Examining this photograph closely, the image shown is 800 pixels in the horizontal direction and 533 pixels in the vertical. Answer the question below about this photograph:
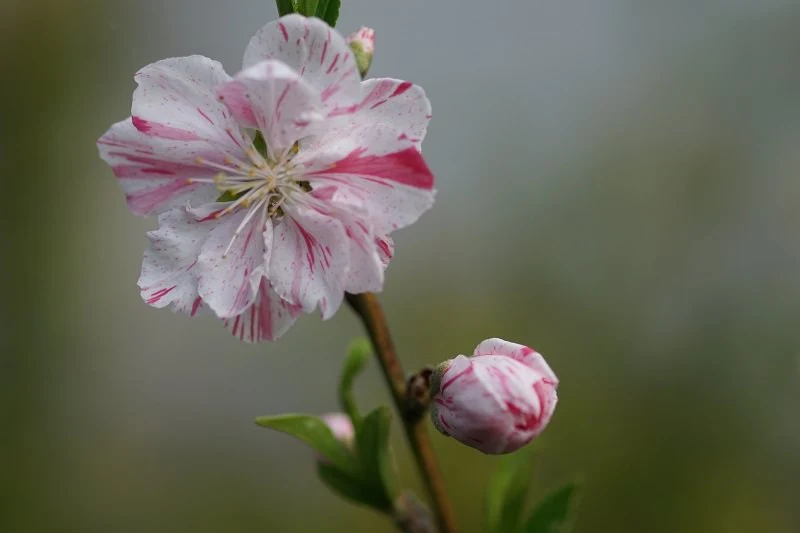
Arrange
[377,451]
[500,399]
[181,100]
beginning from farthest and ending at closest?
[377,451] → [181,100] → [500,399]

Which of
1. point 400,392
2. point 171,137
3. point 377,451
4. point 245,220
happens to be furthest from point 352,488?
point 171,137

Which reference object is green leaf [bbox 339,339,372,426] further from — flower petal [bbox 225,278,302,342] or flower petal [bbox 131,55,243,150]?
flower petal [bbox 131,55,243,150]

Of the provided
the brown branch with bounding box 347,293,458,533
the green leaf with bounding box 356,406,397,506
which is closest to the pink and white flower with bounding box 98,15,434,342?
the brown branch with bounding box 347,293,458,533

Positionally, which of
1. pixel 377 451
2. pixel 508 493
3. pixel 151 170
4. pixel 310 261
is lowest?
pixel 508 493

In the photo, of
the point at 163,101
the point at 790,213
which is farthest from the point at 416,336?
the point at 163,101

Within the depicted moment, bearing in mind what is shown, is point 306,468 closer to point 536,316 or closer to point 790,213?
point 536,316

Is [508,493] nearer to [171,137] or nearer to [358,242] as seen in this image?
[358,242]
